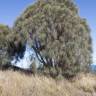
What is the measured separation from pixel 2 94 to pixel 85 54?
9664mm

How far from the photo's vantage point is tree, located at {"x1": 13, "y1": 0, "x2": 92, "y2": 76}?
53.9 ft

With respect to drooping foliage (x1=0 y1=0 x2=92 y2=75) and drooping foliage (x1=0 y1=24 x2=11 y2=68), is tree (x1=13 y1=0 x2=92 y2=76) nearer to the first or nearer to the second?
drooping foliage (x1=0 y1=0 x2=92 y2=75)

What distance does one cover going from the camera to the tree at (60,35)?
16438 millimetres

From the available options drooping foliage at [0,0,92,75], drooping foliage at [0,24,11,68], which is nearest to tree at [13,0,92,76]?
drooping foliage at [0,0,92,75]

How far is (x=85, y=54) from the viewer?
56.0ft

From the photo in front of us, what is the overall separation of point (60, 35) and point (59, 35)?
70 millimetres

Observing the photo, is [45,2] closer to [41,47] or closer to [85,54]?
[41,47]

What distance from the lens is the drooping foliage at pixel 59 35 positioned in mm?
16438

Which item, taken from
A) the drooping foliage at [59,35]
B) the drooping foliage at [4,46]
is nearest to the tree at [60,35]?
the drooping foliage at [59,35]

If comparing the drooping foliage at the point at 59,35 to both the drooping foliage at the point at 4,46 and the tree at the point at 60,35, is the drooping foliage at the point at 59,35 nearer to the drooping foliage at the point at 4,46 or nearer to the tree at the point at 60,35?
the tree at the point at 60,35

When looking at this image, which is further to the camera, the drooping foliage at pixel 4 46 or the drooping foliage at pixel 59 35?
the drooping foliage at pixel 4 46

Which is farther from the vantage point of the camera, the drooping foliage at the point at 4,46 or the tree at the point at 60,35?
the drooping foliage at the point at 4,46

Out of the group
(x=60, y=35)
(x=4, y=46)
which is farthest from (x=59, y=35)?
(x=4, y=46)

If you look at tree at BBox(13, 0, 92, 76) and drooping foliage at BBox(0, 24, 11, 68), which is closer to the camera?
tree at BBox(13, 0, 92, 76)
